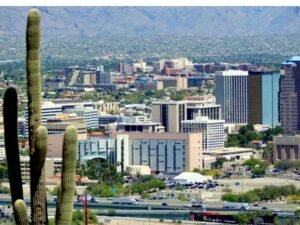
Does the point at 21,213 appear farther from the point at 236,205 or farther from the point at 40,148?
the point at 236,205

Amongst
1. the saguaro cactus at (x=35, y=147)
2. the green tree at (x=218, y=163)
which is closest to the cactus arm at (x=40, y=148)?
the saguaro cactus at (x=35, y=147)

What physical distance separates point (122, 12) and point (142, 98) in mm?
75689

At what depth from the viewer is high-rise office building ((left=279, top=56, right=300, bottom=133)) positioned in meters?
59.8

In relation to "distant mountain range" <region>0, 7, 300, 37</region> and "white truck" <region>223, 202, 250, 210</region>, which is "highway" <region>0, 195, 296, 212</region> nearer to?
"white truck" <region>223, 202, 250, 210</region>

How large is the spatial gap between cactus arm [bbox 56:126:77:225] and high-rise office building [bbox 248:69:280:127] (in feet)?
174

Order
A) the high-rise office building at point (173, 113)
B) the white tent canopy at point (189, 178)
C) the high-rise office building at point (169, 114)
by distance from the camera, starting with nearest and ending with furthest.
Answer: the white tent canopy at point (189, 178), the high-rise office building at point (173, 113), the high-rise office building at point (169, 114)

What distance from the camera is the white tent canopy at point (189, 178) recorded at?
148ft

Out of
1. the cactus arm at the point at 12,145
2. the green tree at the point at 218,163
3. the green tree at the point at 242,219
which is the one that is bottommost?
the green tree at the point at 218,163

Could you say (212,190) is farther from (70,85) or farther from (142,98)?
(70,85)

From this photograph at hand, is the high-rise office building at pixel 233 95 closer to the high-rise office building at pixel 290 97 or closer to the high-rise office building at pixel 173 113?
the high-rise office building at pixel 290 97

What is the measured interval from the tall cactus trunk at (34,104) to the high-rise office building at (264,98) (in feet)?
174

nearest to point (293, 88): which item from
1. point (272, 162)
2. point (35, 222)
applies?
point (272, 162)

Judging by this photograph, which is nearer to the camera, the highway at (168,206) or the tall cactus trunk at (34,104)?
the tall cactus trunk at (34,104)

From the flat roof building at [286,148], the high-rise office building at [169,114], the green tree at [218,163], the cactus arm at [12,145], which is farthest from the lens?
the high-rise office building at [169,114]
